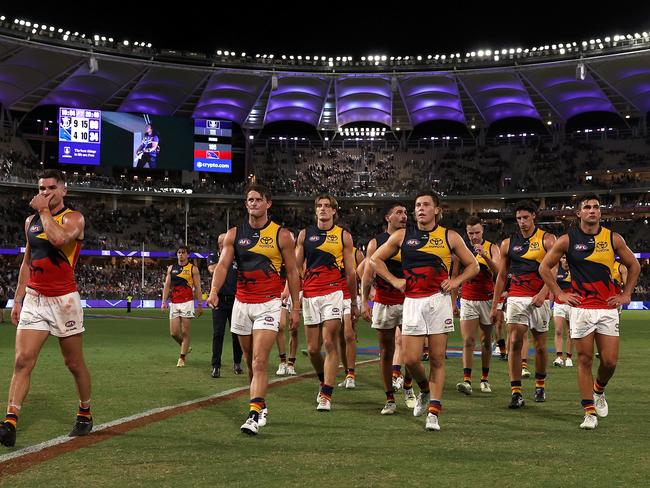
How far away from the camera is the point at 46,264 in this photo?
7.34 meters

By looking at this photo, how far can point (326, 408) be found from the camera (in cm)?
898

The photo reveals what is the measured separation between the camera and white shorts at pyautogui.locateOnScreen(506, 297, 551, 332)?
9.97 meters

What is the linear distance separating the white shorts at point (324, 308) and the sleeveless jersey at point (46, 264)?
3.21m

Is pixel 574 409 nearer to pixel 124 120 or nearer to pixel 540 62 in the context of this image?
pixel 540 62

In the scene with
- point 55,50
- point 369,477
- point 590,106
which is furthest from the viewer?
point 590,106

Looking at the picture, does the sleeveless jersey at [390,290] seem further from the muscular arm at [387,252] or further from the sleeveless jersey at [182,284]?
the sleeveless jersey at [182,284]

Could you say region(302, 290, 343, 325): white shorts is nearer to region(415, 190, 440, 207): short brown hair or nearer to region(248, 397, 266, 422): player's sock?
region(415, 190, 440, 207): short brown hair

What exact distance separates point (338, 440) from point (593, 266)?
3426 millimetres

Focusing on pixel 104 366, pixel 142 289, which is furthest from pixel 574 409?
pixel 142 289

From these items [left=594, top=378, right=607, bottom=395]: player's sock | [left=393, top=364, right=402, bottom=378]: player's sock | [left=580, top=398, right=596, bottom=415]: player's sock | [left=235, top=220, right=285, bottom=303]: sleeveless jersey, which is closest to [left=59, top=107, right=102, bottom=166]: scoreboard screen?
[left=393, top=364, right=402, bottom=378]: player's sock

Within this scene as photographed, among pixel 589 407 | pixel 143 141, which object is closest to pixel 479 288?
pixel 589 407

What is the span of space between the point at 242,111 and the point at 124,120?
34.2 ft

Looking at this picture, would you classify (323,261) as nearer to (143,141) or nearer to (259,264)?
(259,264)

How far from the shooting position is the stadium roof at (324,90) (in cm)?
5412
